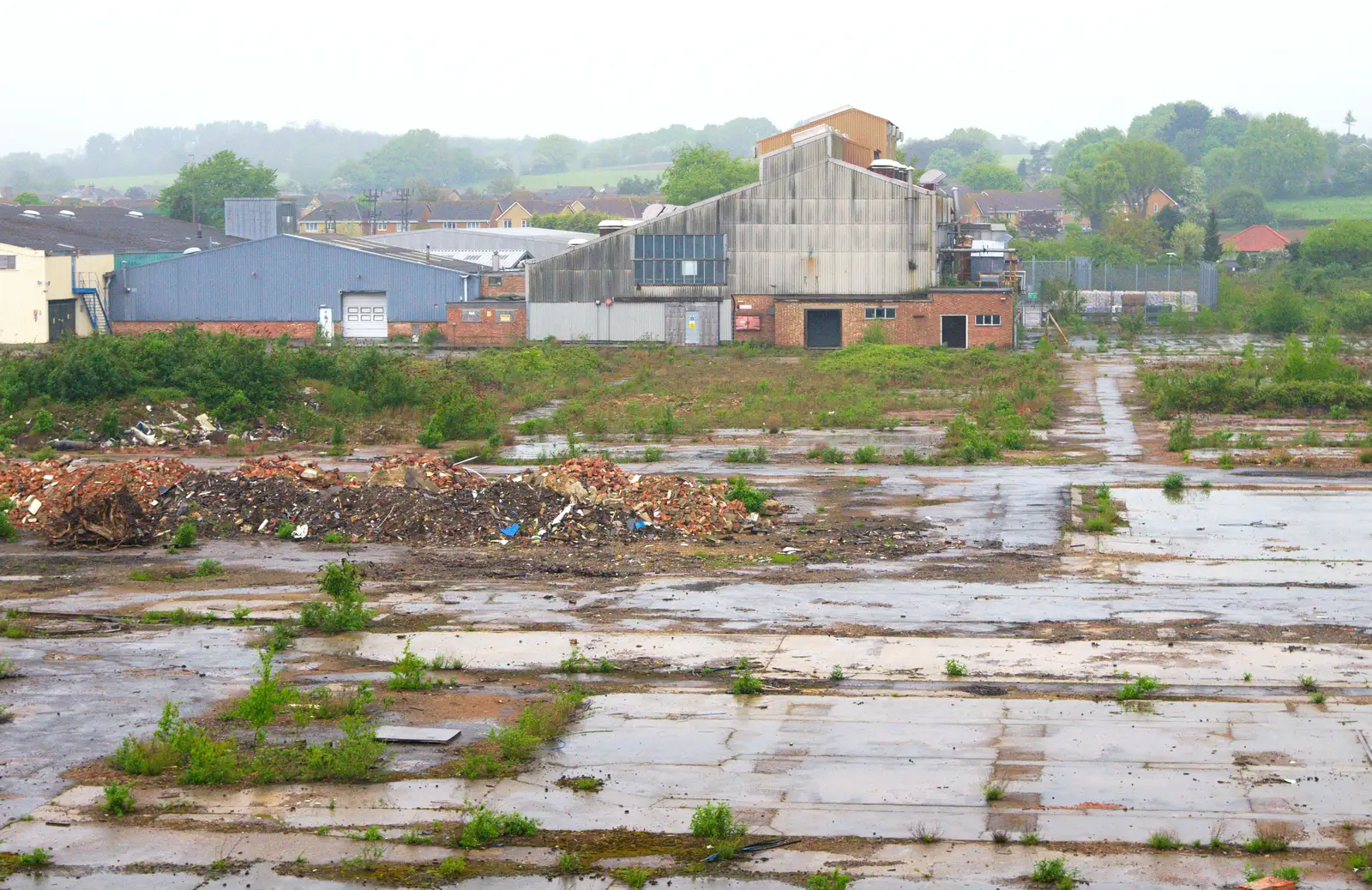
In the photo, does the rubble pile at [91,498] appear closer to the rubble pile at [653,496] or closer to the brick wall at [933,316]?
the rubble pile at [653,496]

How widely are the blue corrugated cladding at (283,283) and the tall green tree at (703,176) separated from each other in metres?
59.9

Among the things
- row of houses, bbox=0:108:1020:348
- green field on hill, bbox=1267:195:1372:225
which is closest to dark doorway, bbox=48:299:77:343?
row of houses, bbox=0:108:1020:348

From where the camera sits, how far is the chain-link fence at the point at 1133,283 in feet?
259

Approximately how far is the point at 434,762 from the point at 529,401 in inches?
→ 1252

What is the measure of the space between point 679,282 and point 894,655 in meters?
48.9

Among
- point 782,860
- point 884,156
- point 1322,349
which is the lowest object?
point 782,860

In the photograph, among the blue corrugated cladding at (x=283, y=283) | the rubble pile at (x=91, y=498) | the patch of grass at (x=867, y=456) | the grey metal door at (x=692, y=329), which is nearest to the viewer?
the rubble pile at (x=91, y=498)

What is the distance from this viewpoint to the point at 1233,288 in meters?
84.6

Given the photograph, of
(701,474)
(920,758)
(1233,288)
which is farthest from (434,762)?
(1233,288)

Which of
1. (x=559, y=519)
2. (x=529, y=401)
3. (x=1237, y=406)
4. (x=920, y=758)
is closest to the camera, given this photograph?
(x=920, y=758)

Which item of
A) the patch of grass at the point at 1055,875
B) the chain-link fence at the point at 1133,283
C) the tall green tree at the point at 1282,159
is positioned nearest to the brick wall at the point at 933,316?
the chain-link fence at the point at 1133,283

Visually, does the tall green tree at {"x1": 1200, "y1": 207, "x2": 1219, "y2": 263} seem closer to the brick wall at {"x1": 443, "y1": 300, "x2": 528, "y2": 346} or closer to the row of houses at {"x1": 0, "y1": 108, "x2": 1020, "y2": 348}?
the row of houses at {"x1": 0, "y1": 108, "x2": 1020, "y2": 348}

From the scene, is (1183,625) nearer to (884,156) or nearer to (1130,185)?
(884,156)

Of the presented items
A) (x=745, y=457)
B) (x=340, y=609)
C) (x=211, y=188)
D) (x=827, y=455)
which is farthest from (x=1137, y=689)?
(x=211, y=188)
